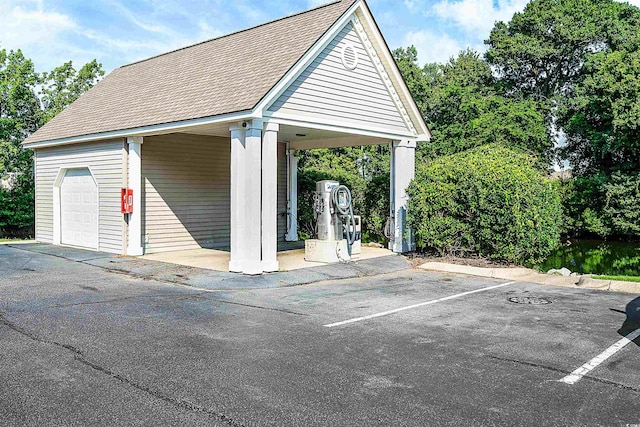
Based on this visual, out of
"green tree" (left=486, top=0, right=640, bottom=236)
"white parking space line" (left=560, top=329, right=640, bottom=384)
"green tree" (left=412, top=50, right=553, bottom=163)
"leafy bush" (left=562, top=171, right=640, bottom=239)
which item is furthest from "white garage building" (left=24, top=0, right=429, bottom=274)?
"green tree" (left=412, top=50, right=553, bottom=163)

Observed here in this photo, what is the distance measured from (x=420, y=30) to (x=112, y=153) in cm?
2890

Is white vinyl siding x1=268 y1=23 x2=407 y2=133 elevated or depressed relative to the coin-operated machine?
elevated

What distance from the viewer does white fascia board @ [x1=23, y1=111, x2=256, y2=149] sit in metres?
10.7

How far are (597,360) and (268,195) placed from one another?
6872 mm

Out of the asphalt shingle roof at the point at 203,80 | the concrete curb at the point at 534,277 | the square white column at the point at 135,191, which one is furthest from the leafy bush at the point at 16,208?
the concrete curb at the point at 534,277

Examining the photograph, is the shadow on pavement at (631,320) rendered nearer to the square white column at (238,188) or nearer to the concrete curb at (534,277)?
the concrete curb at (534,277)

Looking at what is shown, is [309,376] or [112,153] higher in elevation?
[112,153]

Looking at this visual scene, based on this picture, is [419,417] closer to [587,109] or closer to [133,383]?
[133,383]

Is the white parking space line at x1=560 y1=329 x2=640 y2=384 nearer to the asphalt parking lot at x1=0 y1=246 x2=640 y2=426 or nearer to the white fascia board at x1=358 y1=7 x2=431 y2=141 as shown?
the asphalt parking lot at x1=0 y1=246 x2=640 y2=426

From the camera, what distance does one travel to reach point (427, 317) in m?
7.67

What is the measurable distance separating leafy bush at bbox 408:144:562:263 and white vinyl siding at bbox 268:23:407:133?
2033mm

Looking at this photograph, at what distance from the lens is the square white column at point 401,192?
14.8 m

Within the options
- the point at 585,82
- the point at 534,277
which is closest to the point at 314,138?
the point at 534,277

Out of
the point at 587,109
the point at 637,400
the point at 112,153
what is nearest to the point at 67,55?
the point at 112,153
